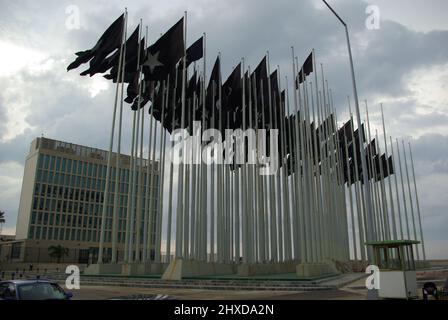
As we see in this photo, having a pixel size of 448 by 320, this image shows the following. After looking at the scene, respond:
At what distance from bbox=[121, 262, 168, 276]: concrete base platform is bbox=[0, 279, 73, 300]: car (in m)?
19.4

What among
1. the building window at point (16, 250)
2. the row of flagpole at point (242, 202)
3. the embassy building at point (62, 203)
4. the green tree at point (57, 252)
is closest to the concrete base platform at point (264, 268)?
the row of flagpole at point (242, 202)

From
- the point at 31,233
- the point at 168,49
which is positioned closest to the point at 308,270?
the point at 168,49

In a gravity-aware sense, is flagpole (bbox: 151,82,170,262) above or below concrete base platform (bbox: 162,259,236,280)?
above

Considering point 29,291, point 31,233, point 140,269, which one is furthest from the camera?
point 31,233

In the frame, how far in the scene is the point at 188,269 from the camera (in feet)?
85.3

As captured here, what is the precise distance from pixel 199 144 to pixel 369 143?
25.7 m

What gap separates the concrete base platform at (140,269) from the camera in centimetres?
2905

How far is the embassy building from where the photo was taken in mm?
94062

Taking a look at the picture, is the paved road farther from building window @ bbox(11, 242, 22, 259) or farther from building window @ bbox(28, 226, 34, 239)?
building window @ bbox(11, 242, 22, 259)

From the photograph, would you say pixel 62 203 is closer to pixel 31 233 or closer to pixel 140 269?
pixel 31 233

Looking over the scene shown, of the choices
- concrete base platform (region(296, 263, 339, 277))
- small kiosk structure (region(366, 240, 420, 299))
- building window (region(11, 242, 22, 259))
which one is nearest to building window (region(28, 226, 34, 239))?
building window (region(11, 242, 22, 259))

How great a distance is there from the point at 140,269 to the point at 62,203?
263 ft

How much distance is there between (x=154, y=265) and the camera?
3209 centimetres
